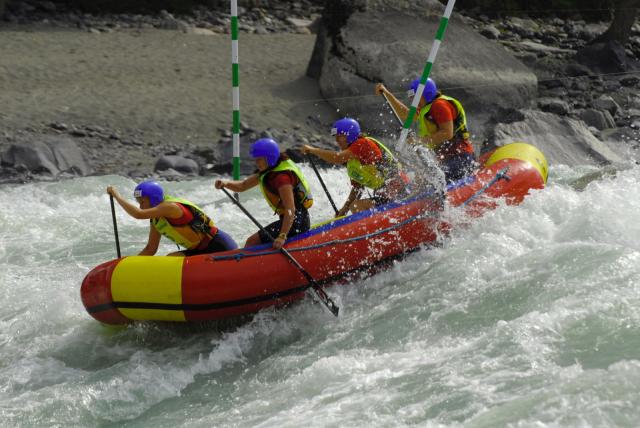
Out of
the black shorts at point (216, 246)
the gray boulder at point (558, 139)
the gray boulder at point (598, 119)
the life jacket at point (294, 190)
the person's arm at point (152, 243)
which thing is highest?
the life jacket at point (294, 190)

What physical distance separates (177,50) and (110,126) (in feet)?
10.2

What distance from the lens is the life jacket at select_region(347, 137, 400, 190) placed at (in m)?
7.22

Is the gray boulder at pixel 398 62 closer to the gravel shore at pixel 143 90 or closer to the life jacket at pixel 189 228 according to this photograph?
the gravel shore at pixel 143 90

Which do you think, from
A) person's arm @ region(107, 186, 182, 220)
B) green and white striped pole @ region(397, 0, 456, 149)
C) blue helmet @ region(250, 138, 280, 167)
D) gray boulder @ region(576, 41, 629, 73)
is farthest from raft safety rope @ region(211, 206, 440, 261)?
gray boulder @ region(576, 41, 629, 73)

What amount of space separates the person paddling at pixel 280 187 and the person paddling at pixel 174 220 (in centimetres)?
28

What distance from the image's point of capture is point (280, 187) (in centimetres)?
641

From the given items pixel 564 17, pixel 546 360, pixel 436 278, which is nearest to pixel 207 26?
pixel 564 17

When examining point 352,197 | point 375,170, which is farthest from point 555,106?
point 375,170

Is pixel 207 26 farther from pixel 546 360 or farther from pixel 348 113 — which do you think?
pixel 546 360

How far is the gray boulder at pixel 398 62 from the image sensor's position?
13023mm

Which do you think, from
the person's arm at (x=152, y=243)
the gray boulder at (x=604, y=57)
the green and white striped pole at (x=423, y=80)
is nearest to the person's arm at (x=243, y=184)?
the person's arm at (x=152, y=243)

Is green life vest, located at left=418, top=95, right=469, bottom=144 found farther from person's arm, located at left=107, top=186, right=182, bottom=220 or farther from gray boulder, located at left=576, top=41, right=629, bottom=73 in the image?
gray boulder, located at left=576, top=41, right=629, bottom=73

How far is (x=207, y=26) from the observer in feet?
53.4

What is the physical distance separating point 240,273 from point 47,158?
5.31 metres
